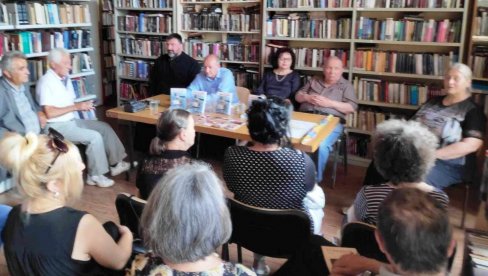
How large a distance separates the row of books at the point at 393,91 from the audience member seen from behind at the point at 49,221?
11.5ft

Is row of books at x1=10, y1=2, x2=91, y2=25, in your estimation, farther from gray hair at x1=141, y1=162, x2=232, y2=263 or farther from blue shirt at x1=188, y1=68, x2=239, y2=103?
gray hair at x1=141, y1=162, x2=232, y2=263

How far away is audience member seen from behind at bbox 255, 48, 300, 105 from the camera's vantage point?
4.38 m

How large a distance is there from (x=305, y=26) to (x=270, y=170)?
2914mm

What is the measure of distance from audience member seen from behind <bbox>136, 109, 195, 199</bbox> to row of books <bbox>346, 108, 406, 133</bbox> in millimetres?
2469

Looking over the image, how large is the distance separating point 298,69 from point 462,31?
1.67 metres

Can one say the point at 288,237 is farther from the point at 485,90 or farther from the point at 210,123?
the point at 485,90

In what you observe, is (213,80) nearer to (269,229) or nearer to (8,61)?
(8,61)

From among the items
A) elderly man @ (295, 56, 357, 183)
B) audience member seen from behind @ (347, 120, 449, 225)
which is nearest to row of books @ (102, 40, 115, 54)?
elderly man @ (295, 56, 357, 183)

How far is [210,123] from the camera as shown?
327 cm

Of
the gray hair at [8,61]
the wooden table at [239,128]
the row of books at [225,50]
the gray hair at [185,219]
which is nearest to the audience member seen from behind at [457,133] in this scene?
the wooden table at [239,128]

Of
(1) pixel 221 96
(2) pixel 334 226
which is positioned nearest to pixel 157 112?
(1) pixel 221 96

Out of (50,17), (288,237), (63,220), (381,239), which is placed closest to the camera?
(381,239)

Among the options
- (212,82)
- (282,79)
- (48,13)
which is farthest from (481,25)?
(48,13)

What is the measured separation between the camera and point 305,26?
15.1 ft
